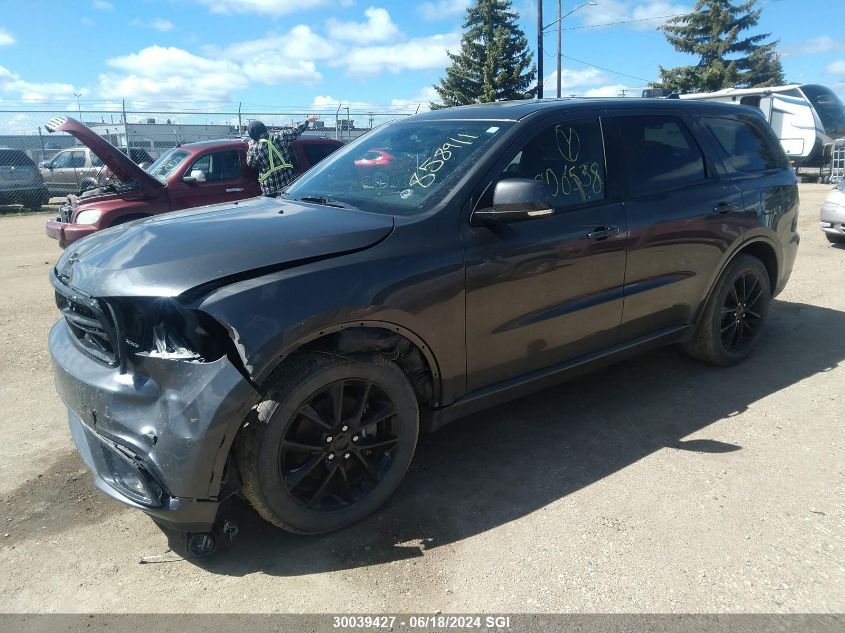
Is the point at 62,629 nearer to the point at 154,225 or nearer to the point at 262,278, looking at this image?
the point at 262,278

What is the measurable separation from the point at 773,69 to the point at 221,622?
47.2 meters

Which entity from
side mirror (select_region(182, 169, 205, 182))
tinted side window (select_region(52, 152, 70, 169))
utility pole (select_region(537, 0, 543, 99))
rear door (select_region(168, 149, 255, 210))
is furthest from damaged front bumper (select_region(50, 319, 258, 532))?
utility pole (select_region(537, 0, 543, 99))

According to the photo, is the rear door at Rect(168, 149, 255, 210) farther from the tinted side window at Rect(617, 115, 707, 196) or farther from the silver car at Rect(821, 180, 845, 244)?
the silver car at Rect(821, 180, 845, 244)

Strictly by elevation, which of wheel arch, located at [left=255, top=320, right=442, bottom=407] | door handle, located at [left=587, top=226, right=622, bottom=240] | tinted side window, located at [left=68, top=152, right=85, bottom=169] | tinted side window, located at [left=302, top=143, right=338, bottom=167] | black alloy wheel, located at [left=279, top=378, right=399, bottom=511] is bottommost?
black alloy wheel, located at [left=279, top=378, right=399, bottom=511]

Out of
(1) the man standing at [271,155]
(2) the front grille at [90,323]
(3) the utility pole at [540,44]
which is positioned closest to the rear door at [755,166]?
(2) the front grille at [90,323]

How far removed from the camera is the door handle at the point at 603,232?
359 cm

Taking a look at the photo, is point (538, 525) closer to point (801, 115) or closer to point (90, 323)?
point (90, 323)

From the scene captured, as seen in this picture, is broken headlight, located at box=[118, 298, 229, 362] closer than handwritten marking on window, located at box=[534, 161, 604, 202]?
Yes

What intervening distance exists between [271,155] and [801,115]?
725 inches

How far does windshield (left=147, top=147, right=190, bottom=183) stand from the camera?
8.56 m

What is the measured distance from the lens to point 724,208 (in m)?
4.34

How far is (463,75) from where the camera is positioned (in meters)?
34.9

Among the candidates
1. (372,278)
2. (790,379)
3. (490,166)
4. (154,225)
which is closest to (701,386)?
(790,379)

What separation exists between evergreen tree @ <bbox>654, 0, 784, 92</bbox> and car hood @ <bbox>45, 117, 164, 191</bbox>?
36.4 meters
